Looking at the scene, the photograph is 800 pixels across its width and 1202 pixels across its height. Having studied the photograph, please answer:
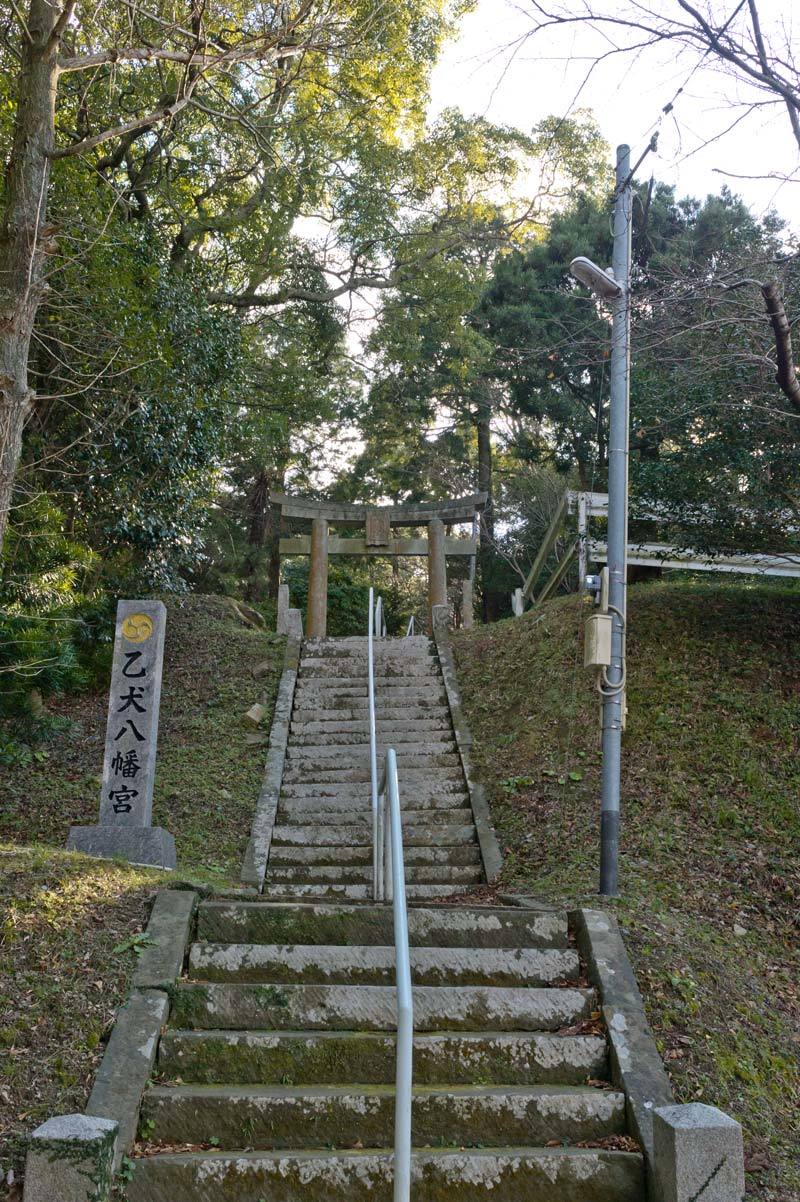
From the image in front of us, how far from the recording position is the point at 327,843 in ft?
26.5

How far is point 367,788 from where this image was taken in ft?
28.8

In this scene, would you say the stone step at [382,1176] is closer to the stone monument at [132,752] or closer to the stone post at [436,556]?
the stone monument at [132,752]

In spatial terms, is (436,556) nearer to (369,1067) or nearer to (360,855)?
(360,855)

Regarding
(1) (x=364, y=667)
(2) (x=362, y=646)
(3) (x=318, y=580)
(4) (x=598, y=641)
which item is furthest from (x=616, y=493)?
(3) (x=318, y=580)

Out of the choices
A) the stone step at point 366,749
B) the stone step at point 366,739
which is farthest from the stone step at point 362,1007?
the stone step at point 366,739

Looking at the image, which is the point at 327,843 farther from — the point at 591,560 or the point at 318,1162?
the point at 591,560

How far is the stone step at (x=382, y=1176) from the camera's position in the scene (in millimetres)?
3398

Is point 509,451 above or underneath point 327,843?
above

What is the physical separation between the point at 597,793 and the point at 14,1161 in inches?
225

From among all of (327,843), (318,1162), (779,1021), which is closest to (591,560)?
(327,843)

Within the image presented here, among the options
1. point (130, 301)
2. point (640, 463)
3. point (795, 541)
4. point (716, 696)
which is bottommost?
point (716, 696)

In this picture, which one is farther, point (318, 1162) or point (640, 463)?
point (640, 463)

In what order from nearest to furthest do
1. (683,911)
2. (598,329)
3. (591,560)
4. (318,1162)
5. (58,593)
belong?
(318,1162) < (683,911) < (58,593) < (591,560) < (598,329)

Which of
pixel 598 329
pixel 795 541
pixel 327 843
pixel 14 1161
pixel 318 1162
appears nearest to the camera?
pixel 14 1161
